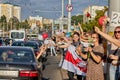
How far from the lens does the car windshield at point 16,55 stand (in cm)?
1400

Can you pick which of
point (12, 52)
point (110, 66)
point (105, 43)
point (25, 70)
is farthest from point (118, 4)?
point (12, 52)

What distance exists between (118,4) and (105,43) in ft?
2.92

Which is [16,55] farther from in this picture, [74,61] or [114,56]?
[114,56]

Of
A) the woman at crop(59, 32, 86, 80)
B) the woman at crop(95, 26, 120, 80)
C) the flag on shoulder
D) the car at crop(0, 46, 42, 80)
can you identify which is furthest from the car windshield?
the woman at crop(95, 26, 120, 80)

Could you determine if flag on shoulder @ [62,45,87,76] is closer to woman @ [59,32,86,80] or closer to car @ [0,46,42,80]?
woman @ [59,32,86,80]

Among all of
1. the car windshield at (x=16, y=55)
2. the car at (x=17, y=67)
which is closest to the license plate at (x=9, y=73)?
the car at (x=17, y=67)

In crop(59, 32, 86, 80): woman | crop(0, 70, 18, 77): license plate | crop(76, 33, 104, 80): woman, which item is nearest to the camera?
crop(76, 33, 104, 80): woman

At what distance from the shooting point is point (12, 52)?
571 inches

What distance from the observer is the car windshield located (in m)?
14.0

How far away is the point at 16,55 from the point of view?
568 inches

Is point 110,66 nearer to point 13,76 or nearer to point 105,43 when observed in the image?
point 105,43

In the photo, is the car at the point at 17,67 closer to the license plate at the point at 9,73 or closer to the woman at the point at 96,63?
the license plate at the point at 9,73

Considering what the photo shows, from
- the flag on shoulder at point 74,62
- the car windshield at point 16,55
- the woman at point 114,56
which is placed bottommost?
the flag on shoulder at point 74,62

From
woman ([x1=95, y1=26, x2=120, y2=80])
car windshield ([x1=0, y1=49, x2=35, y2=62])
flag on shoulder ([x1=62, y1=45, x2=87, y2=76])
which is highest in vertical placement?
woman ([x1=95, y1=26, x2=120, y2=80])
